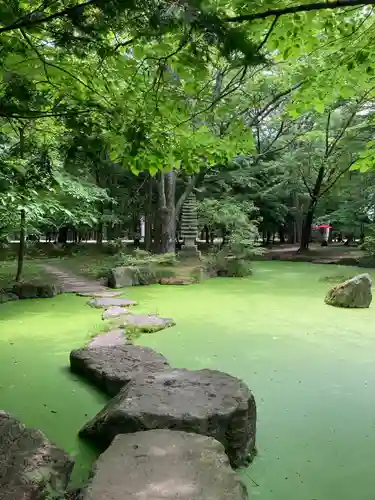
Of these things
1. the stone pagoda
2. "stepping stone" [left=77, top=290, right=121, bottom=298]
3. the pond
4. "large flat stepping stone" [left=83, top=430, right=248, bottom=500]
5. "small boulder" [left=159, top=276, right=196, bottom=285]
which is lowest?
the pond

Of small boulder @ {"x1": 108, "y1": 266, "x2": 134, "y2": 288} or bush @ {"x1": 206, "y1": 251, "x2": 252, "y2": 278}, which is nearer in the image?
small boulder @ {"x1": 108, "y1": 266, "x2": 134, "y2": 288}

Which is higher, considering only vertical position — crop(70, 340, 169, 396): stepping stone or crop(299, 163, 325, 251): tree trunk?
crop(299, 163, 325, 251): tree trunk

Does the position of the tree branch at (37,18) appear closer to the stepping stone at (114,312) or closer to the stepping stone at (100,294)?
the stepping stone at (114,312)

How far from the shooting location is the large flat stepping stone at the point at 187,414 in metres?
2.02

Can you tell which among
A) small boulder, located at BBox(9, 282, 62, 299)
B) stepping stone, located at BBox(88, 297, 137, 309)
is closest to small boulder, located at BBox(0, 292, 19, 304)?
small boulder, located at BBox(9, 282, 62, 299)

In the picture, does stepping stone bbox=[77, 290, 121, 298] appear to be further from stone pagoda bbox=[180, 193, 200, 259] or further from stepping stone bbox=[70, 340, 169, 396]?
stone pagoda bbox=[180, 193, 200, 259]

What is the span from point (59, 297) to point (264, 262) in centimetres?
784

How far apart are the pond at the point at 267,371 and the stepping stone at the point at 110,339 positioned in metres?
0.21

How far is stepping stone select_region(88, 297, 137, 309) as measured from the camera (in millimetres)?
5662

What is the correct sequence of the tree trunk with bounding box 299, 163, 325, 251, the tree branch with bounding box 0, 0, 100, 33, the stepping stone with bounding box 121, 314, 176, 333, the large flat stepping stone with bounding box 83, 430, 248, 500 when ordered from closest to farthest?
the tree branch with bounding box 0, 0, 100, 33
the large flat stepping stone with bounding box 83, 430, 248, 500
the stepping stone with bounding box 121, 314, 176, 333
the tree trunk with bounding box 299, 163, 325, 251

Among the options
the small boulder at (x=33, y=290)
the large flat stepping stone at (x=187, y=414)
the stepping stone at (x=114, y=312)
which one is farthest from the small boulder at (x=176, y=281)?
the large flat stepping stone at (x=187, y=414)

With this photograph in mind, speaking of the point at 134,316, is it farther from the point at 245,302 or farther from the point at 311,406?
the point at 311,406

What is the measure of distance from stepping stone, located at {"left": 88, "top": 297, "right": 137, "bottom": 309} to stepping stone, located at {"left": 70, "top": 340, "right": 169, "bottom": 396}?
7.63 feet

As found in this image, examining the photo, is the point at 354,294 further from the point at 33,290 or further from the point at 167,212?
the point at 167,212
